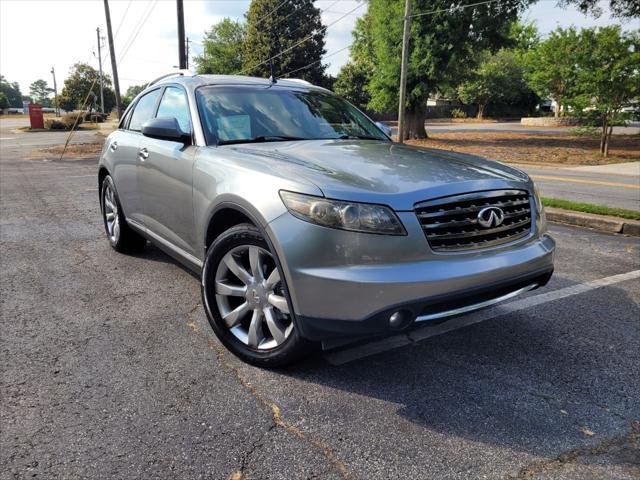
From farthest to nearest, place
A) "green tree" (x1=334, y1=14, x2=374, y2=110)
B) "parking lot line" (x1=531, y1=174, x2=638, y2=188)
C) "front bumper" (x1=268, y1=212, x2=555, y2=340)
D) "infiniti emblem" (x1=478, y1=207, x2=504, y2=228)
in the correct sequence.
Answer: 1. "green tree" (x1=334, y1=14, x2=374, y2=110)
2. "parking lot line" (x1=531, y1=174, x2=638, y2=188)
3. "infiniti emblem" (x1=478, y1=207, x2=504, y2=228)
4. "front bumper" (x1=268, y1=212, x2=555, y2=340)

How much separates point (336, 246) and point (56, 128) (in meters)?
43.7

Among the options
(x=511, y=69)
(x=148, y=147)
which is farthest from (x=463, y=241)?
(x=511, y=69)

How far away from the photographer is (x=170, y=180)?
3.86 m

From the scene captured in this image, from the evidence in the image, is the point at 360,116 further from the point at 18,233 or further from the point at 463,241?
the point at 18,233

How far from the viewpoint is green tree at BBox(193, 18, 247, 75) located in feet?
207

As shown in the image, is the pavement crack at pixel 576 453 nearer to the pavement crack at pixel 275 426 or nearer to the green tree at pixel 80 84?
the pavement crack at pixel 275 426

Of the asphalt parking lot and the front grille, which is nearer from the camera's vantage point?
the asphalt parking lot

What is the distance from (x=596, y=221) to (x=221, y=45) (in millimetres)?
65101

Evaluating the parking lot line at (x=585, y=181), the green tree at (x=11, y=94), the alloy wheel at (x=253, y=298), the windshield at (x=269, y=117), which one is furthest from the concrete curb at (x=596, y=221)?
the green tree at (x=11, y=94)

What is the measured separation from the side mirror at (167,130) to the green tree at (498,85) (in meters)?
61.6

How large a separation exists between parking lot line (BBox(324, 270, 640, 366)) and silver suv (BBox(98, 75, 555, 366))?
0.43 m

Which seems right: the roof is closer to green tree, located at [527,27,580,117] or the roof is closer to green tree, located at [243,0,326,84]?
green tree, located at [527,27,580,117]

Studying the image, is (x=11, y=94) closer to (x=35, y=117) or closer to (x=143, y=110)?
(x=35, y=117)

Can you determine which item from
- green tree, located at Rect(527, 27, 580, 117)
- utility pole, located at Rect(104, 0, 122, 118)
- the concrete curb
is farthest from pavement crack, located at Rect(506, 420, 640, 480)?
utility pole, located at Rect(104, 0, 122, 118)
